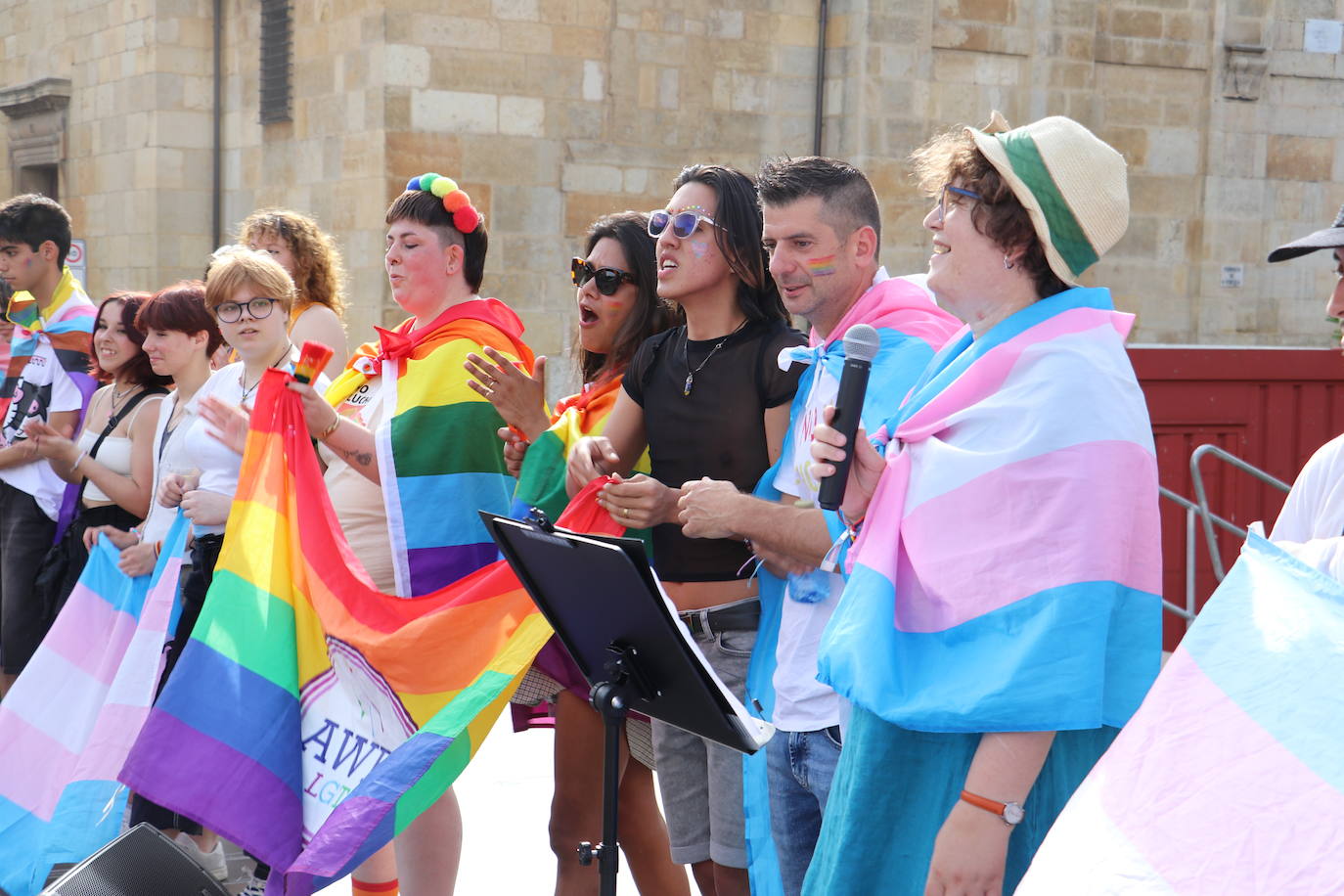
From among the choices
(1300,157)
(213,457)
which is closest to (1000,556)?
(213,457)

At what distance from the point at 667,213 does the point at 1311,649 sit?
1.92 meters

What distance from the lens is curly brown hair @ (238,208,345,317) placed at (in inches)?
203

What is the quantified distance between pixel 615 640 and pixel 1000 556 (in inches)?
30.2

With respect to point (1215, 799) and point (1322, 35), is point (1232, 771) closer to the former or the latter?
point (1215, 799)

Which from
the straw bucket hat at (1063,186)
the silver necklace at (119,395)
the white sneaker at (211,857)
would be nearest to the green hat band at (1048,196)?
the straw bucket hat at (1063,186)

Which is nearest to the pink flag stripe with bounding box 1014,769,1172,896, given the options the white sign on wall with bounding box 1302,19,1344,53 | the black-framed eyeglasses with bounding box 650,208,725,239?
the black-framed eyeglasses with bounding box 650,208,725,239

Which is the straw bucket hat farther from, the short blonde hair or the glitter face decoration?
the short blonde hair

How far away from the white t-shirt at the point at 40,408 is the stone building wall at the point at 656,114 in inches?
211

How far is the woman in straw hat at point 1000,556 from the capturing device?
2.00m

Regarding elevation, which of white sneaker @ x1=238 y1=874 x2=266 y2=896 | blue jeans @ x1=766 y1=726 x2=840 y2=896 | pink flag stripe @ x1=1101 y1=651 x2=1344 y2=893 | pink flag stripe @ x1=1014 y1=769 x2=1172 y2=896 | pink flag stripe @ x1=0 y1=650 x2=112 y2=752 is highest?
pink flag stripe @ x1=1101 y1=651 x2=1344 y2=893

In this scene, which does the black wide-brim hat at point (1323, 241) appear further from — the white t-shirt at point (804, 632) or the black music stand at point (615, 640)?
the black music stand at point (615, 640)

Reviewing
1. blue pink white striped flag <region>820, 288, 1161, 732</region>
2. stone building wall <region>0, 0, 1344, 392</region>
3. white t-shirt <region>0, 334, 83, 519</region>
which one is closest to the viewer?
blue pink white striped flag <region>820, 288, 1161, 732</region>

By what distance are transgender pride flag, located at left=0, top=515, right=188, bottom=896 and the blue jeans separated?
7.42ft

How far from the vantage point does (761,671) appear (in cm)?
293
